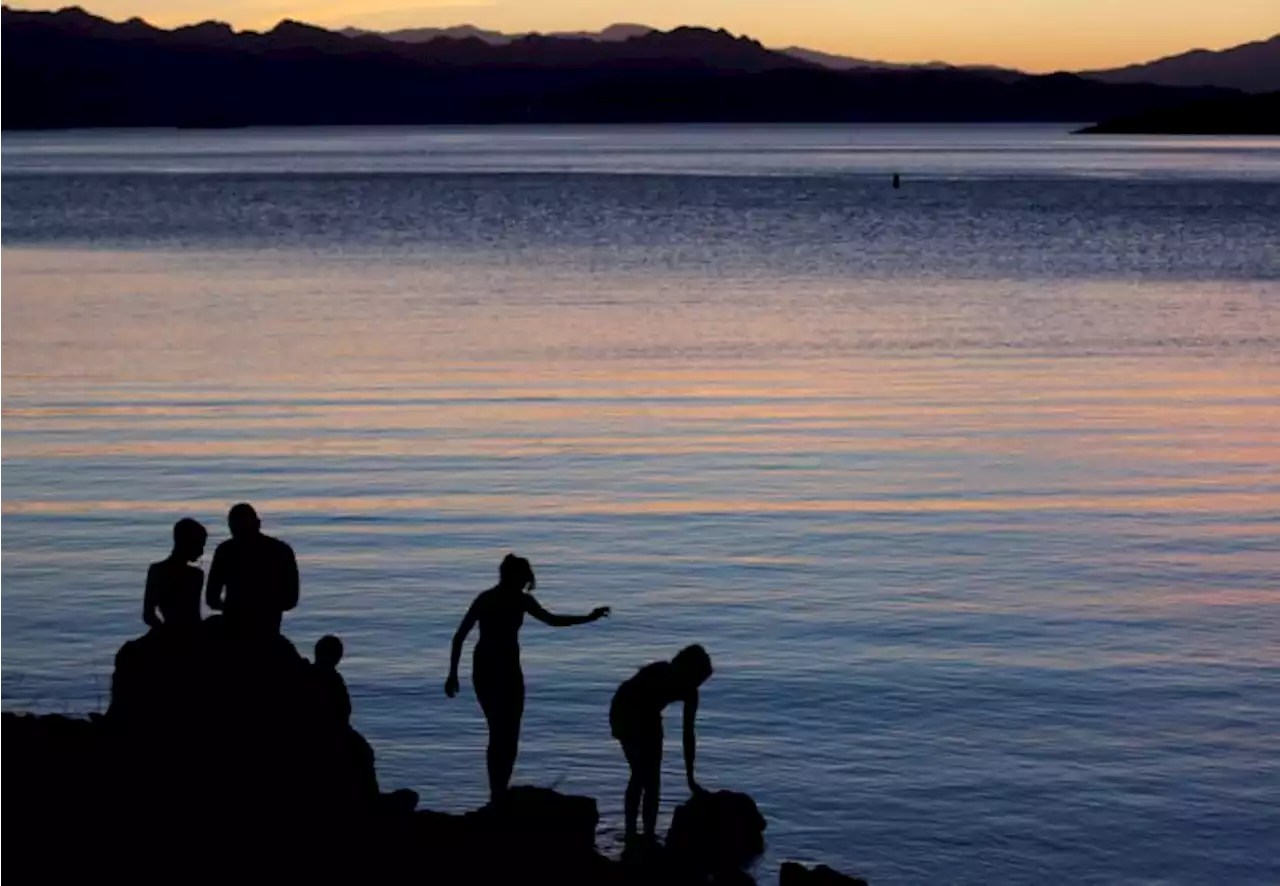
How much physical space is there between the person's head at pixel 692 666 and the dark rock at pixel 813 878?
4.24ft

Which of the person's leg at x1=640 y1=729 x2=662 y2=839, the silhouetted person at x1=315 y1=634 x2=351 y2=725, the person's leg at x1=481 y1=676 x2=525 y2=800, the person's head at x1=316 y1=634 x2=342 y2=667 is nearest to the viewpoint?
the silhouetted person at x1=315 y1=634 x2=351 y2=725

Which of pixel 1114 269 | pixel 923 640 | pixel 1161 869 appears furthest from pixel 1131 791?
pixel 1114 269

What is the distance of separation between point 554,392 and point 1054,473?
1186cm

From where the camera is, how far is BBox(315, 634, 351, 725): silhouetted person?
1380 cm

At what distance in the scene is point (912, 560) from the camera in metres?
25.9

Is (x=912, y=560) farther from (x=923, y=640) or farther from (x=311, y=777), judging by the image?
(x=311, y=777)

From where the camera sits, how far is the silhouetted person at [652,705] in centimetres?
1370

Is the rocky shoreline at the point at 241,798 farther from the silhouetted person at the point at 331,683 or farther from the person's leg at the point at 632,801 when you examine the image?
the person's leg at the point at 632,801

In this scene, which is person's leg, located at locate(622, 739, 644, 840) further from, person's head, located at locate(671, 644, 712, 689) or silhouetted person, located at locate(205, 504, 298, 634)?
silhouetted person, located at locate(205, 504, 298, 634)

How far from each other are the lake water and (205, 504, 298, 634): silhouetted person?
2.97 m

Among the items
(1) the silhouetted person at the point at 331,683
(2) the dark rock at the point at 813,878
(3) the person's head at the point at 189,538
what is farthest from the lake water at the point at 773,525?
(3) the person's head at the point at 189,538

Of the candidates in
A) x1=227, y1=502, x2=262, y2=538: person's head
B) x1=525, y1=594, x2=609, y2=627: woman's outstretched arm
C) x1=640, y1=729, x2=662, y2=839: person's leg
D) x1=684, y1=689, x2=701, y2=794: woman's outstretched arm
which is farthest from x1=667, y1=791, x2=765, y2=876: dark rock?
x1=227, y1=502, x2=262, y2=538: person's head

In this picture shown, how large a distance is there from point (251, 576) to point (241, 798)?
134cm

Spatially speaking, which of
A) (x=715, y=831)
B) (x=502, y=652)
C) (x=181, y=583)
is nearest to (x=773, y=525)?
(x=715, y=831)
